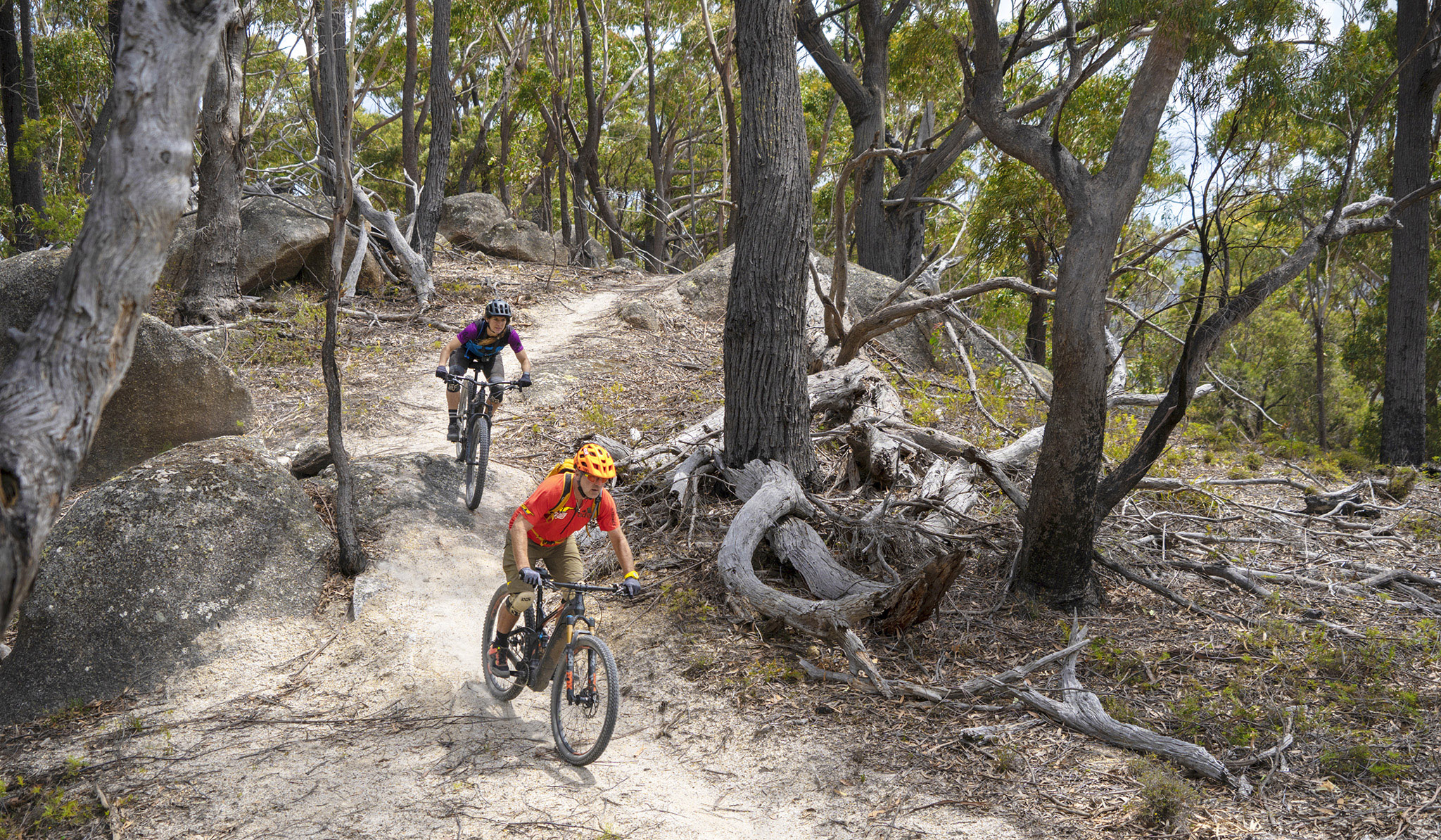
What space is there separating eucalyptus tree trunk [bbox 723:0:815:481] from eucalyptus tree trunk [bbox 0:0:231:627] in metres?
4.47

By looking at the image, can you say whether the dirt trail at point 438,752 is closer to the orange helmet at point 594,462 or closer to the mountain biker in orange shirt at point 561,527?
the mountain biker in orange shirt at point 561,527

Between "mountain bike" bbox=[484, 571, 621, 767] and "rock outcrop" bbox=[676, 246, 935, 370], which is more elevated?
"rock outcrop" bbox=[676, 246, 935, 370]

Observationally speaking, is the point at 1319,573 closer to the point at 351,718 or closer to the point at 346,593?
the point at 351,718

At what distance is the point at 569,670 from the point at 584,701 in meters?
0.19

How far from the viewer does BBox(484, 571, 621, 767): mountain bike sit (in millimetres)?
4172

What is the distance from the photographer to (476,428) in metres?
7.29

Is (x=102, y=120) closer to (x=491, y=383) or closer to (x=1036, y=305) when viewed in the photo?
(x=491, y=383)

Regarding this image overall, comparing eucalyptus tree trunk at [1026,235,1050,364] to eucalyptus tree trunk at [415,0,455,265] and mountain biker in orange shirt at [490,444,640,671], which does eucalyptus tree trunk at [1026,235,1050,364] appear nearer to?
eucalyptus tree trunk at [415,0,455,265]

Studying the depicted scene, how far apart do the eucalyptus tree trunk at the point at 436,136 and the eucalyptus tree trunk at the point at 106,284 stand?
13.3 meters

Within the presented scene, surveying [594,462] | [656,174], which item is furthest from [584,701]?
[656,174]

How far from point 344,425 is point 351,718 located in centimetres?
493

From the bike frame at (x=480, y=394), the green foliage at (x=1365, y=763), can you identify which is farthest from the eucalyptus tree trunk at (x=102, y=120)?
the green foliage at (x=1365, y=763)

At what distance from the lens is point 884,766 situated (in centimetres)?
421

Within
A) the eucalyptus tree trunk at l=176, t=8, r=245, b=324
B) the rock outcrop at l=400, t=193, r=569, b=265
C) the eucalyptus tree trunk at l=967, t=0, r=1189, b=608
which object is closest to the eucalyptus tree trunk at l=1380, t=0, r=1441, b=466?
the eucalyptus tree trunk at l=967, t=0, r=1189, b=608
